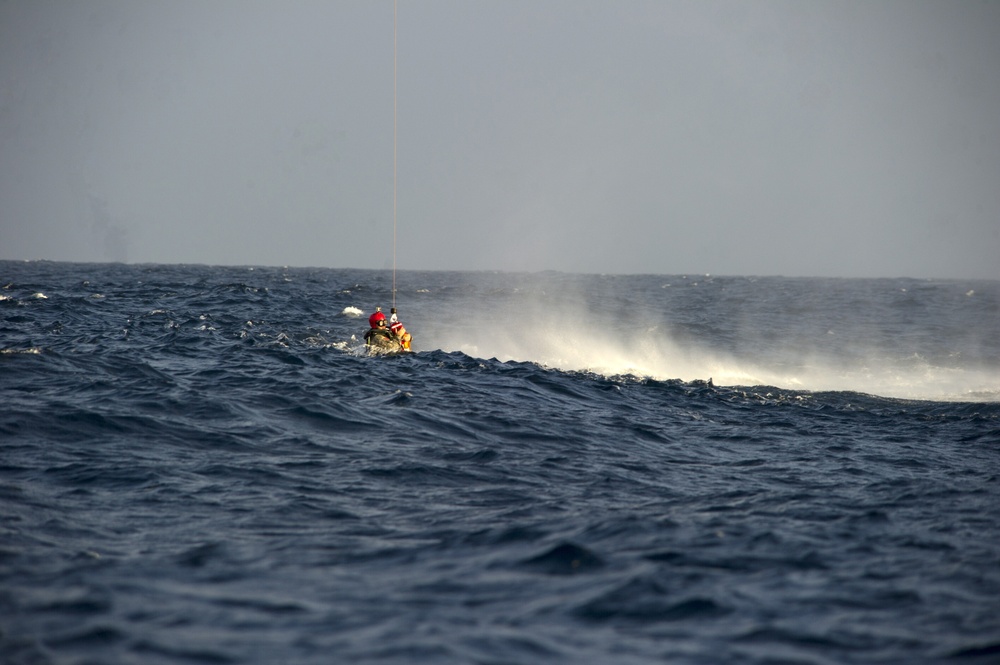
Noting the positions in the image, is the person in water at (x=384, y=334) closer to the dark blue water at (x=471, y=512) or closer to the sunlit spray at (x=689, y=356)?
the dark blue water at (x=471, y=512)

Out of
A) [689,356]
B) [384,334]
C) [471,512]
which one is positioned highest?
[384,334]

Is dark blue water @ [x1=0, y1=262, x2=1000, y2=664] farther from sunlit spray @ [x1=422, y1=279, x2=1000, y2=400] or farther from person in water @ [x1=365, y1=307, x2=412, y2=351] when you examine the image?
sunlit spray @ [x1=422, y1=279, x2=1000, y2=400]

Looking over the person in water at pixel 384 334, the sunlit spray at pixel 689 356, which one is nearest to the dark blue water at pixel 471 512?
the person in water at pixel 384 334

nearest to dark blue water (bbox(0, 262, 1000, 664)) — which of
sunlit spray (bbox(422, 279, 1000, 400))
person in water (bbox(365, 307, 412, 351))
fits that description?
person in water (bbox(365, 307, 412, 351))

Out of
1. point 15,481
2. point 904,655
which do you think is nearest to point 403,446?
point 15,481

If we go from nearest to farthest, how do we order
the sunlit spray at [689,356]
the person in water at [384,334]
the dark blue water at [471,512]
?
the dark blue water at [471,512] → the person in water at [384,334] → the sunlit spray at [689,356]

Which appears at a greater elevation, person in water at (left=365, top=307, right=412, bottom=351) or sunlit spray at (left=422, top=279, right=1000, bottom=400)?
person in water at (left=365, top=307, right=412, bottom=351)

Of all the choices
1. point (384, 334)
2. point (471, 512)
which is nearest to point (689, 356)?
point (384, 334)

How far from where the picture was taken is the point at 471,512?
40.4 ft

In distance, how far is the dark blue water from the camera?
26.7 ft

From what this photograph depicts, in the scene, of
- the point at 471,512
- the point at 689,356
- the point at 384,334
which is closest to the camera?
the point at 471,512

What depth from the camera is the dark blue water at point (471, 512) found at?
8141 millimetres

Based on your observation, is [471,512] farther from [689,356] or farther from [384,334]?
[689,356]

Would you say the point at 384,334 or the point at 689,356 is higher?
the point at 384,334
